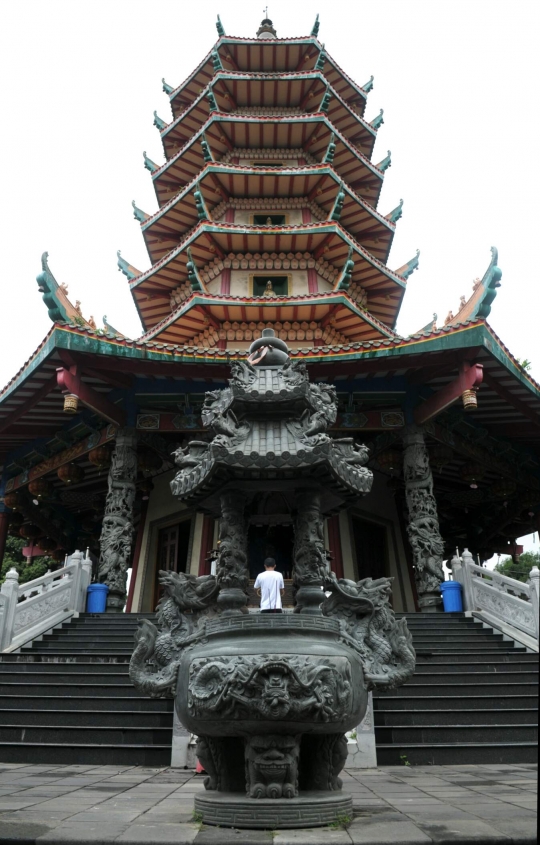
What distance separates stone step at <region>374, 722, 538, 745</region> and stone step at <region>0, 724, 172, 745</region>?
247 cm

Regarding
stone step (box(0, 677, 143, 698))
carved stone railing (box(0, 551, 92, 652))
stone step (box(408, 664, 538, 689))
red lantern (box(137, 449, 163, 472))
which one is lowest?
stone step (box(0, 677, 143, 698))

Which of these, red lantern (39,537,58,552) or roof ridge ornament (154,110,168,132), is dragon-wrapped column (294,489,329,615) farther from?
roof ridge ornament (154,110,168,132)

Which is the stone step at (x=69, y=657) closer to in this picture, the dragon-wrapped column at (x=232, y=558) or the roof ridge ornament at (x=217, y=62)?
the dragon-wrapped column at (x=232, y=558)

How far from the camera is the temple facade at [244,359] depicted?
37.5ft

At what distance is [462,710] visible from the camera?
24.4 feet

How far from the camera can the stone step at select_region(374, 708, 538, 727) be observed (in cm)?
730

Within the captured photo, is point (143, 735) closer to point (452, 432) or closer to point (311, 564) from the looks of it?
point (311, 564)

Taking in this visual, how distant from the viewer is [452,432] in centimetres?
1305

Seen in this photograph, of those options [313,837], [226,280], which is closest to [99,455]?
[226,280]

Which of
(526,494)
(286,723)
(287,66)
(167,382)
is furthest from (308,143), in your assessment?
(286,723)

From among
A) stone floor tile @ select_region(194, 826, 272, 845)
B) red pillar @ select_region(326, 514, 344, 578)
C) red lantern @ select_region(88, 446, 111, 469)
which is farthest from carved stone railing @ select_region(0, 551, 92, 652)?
stone floor tile @ select_region(194, 826, 272, 845)

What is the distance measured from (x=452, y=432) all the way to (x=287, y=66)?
1264 cm

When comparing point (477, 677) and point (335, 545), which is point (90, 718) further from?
point (335, 545)

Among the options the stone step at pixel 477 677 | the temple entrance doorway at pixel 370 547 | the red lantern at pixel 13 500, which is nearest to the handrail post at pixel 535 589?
the stone step at pixel 477 677
